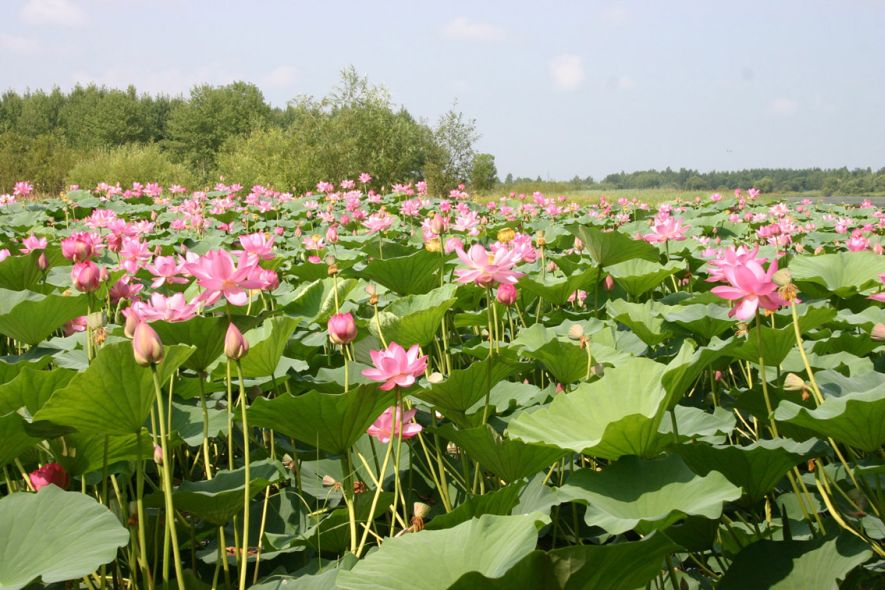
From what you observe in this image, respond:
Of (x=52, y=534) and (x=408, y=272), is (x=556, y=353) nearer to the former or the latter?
(x=408, y=272)

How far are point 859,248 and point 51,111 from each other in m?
49.5

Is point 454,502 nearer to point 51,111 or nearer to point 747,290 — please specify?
point 747,290

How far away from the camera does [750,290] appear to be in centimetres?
129

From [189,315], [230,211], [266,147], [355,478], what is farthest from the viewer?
[266,147]

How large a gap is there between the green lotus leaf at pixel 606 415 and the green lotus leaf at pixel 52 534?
0.59 m

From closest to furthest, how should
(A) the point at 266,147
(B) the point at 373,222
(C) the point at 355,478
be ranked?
(C) the point at 355,478
(B) the point at 373,222
(A) the point at 266,147

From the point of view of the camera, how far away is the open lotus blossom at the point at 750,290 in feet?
4.16

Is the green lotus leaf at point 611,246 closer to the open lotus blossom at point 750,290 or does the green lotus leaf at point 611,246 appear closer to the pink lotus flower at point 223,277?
the open lotus blossom at point 750,290

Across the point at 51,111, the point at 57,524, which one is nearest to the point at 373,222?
the point at 57,524

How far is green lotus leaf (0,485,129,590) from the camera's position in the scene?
2.94ft

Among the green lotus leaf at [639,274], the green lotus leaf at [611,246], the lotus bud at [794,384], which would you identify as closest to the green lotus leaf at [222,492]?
the lotus bud at [794,384]

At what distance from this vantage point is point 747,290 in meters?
1.29

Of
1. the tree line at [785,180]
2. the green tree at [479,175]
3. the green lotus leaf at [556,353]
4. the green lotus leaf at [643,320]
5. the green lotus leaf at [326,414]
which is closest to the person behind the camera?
the green lotus leaf at [326,414]

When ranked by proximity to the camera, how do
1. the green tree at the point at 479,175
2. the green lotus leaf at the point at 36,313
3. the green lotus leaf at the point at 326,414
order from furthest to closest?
1. the green tree at the point at 479,175
2. the green lotus leaf at the point at 36,313
3. the green lotus leaf at the point at 326,414
